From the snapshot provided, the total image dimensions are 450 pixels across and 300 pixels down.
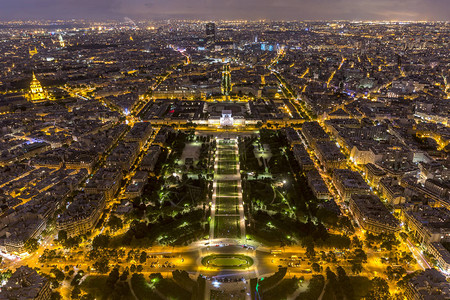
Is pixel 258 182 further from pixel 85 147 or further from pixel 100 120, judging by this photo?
pixel 100 120

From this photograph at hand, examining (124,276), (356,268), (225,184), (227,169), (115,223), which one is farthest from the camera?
(227,169)

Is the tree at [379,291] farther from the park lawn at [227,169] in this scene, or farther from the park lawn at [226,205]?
the park lawn at [227,169]

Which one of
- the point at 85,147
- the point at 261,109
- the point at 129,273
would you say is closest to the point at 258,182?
the point at 129,273

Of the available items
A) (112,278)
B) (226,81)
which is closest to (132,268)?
(112,278)

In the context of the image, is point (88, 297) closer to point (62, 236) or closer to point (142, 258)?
point (142, 258)

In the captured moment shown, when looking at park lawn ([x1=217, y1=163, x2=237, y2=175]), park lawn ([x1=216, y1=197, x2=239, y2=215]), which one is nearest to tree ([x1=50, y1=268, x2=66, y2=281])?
park lawn ([x1=216, y1=197, x2=239, y2=215])

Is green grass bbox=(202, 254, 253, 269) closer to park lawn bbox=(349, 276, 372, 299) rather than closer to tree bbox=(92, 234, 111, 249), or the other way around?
park lawn bbox=(349, 276, 372, 299)
